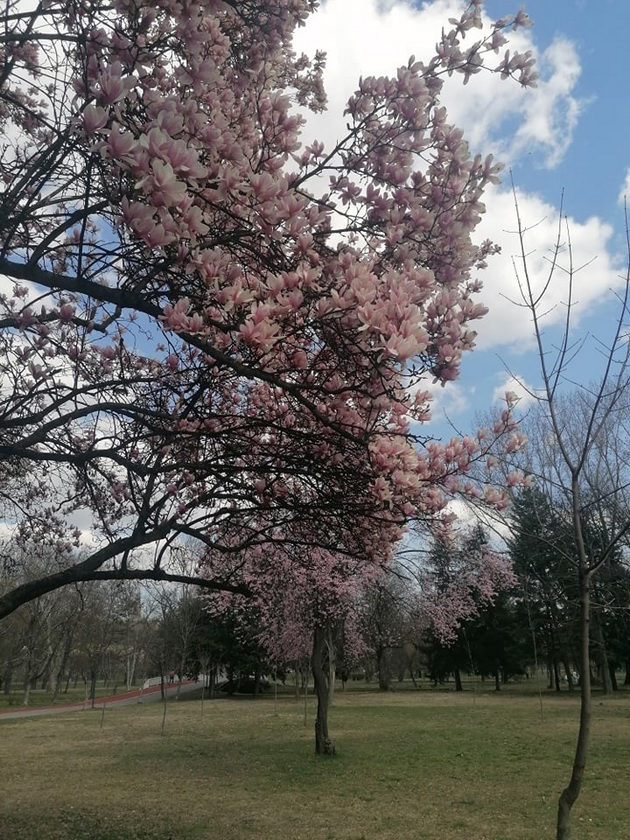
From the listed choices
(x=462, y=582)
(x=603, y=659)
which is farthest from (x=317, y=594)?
(x=603, y=659)

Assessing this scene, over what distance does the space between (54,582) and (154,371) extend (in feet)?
6.68

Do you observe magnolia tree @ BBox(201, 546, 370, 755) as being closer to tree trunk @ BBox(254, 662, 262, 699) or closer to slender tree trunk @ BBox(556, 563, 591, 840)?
slender tree trunk @ BBox(556, 563, 591, 840)

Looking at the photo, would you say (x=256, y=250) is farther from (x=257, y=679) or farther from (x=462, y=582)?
(x=257, y=679)

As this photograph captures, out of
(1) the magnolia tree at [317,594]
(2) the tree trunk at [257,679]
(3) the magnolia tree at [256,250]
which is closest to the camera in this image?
(3) the magnolia tree at [256,250]

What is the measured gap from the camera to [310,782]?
9641mm

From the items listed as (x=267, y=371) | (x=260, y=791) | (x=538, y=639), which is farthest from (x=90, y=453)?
(x=538, y=639)

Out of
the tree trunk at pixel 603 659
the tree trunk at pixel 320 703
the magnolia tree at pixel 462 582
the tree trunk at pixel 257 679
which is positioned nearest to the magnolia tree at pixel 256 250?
the tree trunk at pixel 320 703

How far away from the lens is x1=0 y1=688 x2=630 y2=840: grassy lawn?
7.02 m

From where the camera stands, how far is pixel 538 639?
3441 cm

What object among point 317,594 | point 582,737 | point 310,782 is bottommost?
point 310,782

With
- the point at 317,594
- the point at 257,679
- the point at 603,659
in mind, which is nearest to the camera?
the point at 317,594

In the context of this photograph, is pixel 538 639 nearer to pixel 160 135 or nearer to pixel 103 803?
pixel 103 803

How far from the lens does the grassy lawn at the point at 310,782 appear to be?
23.0 ft

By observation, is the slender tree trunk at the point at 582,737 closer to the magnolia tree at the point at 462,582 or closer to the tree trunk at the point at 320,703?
the tree trunk at the point at 320,703
